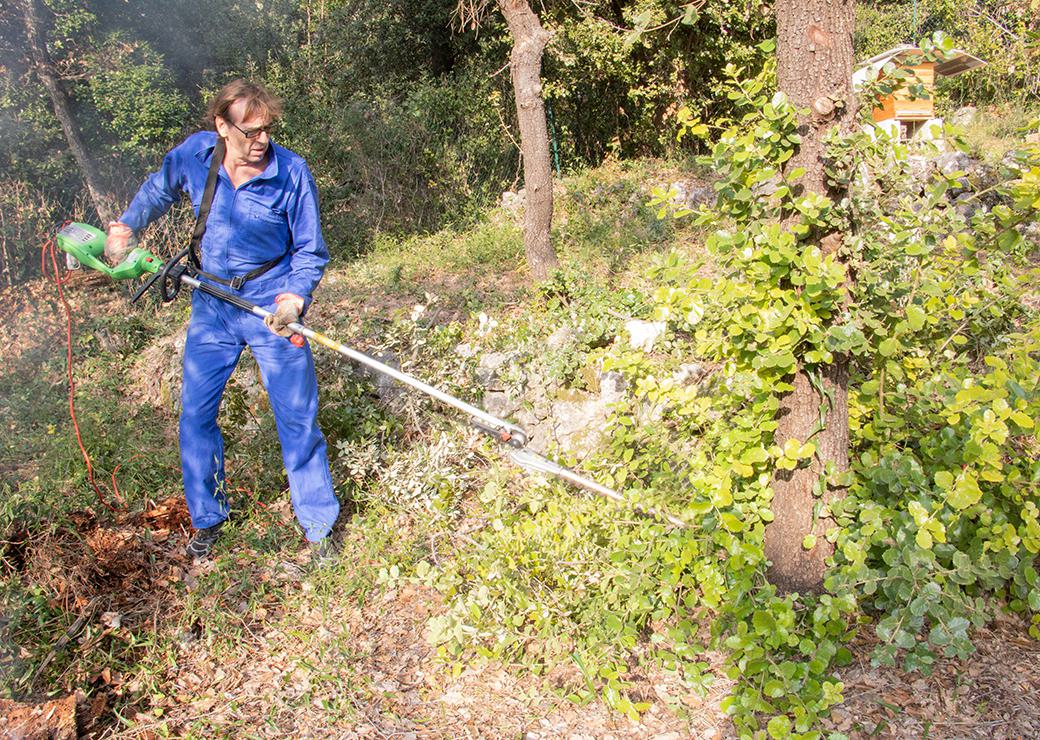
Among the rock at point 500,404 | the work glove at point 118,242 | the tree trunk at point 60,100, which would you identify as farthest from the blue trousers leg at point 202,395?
the tree trunk at point 60,100

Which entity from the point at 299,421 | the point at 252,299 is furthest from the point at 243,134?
the point at 299,421

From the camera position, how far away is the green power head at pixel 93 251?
11.2ft

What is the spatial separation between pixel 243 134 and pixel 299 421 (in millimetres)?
1370

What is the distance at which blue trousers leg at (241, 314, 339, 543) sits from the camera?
3.46 m

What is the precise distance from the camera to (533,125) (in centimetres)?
607

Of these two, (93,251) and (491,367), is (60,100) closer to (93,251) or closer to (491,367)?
(93,251)

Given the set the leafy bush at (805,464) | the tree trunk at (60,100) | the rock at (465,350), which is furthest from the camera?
the tree trunk at (60,100)

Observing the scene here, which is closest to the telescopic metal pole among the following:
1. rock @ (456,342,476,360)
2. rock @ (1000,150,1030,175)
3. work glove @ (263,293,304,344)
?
work glove @ (263,293,304,344)

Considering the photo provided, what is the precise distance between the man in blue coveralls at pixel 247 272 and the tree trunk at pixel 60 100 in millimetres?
7092

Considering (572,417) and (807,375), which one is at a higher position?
(807,375)

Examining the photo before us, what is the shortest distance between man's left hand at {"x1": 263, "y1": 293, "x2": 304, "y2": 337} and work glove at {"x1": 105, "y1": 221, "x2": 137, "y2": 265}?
85cm

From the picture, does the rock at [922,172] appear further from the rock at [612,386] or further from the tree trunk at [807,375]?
the rock at [612,386]

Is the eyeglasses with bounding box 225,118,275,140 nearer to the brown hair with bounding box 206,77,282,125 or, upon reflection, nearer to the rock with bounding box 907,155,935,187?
the brown hair with bounding box 206,77,282,125

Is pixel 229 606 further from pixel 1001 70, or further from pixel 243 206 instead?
pixel 1001 70
